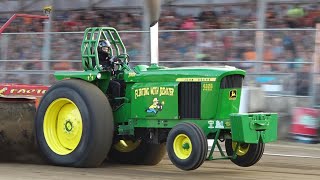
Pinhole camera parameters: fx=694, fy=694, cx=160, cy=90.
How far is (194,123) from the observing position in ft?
24.7

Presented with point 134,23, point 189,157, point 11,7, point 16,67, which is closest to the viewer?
point 189,157

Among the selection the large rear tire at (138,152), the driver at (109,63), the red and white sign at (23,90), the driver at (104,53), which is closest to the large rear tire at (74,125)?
the driver at (109,63)

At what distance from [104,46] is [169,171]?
1772 mm

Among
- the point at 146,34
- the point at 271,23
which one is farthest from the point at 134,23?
the point at 271,23

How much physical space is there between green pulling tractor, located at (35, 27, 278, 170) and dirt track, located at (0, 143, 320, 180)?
187 millimetres

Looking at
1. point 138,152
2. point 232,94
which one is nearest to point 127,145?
point 138,152

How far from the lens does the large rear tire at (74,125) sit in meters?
7.79

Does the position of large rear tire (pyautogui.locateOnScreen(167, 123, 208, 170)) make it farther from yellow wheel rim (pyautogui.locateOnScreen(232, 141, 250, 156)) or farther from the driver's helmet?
the driver's helmet

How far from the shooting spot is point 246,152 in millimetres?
7734

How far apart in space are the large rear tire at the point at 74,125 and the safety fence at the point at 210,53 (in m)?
5.19

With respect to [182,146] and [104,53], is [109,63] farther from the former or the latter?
[182,146]

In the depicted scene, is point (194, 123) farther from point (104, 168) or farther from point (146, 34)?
point (146, 34)

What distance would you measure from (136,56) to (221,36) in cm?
181

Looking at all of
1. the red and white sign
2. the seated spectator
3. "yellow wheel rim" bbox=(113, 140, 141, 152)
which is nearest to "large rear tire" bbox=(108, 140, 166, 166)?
"yellow wheel rim" bbox=(113, 140, 141, 152)
